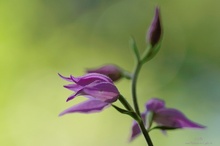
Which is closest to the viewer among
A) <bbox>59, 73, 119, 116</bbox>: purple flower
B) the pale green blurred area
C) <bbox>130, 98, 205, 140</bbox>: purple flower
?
<bbox>59, 73, 119, 116</bbox>: purple flower

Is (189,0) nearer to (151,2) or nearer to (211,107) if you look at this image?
(151,2)

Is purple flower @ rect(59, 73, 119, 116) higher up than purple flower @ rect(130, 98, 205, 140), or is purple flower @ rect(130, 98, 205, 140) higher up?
purple flower @ rect(59, 73, 119, 116)

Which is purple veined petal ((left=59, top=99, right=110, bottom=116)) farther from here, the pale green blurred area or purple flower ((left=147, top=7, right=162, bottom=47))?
the pale green blurred area

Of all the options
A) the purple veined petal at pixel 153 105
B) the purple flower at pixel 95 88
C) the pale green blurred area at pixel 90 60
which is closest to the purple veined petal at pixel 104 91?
the purple flower at pixel 95 88

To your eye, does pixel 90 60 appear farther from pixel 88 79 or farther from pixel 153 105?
pixel 88 79

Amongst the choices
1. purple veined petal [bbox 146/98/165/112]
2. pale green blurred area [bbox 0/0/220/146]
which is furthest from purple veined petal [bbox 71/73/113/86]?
pale green blurred area [bbox 0/0/220/146]

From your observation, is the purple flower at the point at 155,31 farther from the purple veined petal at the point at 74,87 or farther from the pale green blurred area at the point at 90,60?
the pale green blurred area at the point at 90,60
